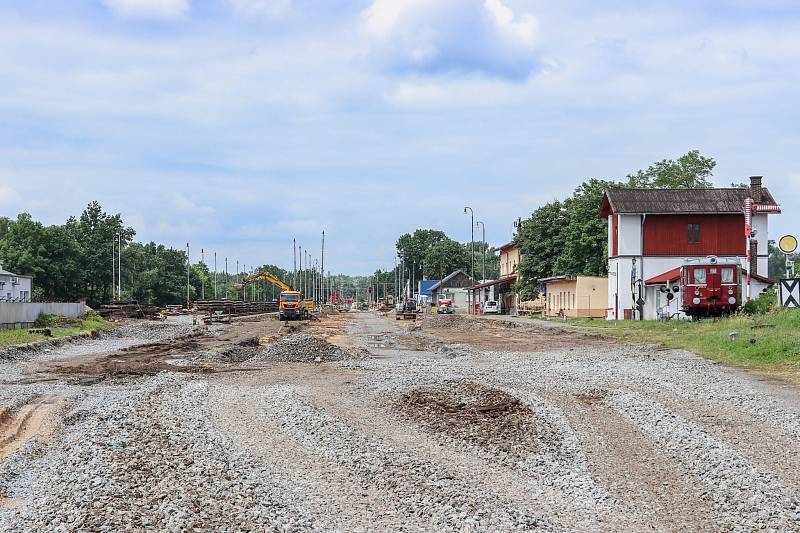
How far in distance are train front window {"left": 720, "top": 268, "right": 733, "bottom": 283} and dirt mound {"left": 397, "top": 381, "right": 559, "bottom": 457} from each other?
27.6 m

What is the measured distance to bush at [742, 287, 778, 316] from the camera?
39.6m

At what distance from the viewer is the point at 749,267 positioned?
56.6m

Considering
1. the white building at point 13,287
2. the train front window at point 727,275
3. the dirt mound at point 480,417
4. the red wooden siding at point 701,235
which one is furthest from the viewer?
the white building at point 13,287


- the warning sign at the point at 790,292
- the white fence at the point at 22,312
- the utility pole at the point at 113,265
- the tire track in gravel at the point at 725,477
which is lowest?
the tire track in gravel at the point at 725,477

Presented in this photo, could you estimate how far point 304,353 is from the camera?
31.5 m

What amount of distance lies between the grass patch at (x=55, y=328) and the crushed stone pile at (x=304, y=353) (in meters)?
9.79

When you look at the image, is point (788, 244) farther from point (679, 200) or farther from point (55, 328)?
point (55, 328)

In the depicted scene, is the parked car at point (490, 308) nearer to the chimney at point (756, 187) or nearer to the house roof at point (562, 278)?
the house roof at point (562, 278)

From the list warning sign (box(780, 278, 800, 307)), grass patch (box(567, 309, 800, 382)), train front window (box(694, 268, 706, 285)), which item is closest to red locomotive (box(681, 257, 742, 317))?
train front window (box(694, 268, 706, 285))

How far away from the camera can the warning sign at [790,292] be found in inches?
1369

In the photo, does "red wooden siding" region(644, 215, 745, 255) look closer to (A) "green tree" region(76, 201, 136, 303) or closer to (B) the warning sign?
(B) the warning sign

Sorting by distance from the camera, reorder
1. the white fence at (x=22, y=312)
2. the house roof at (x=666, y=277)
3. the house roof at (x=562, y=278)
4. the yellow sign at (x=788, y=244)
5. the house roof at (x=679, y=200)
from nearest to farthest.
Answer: the yellow sign at (x=788, y=244) → the white fence at (x=22, y=312) → the house roof at (x=666, y=277) → the house roof at (x=679, y=200) → the house roof at (x=562, y=278)

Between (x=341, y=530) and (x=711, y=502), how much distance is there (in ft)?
13.3

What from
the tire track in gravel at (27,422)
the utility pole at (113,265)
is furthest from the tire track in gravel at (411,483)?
the utility pole at (113,265)
